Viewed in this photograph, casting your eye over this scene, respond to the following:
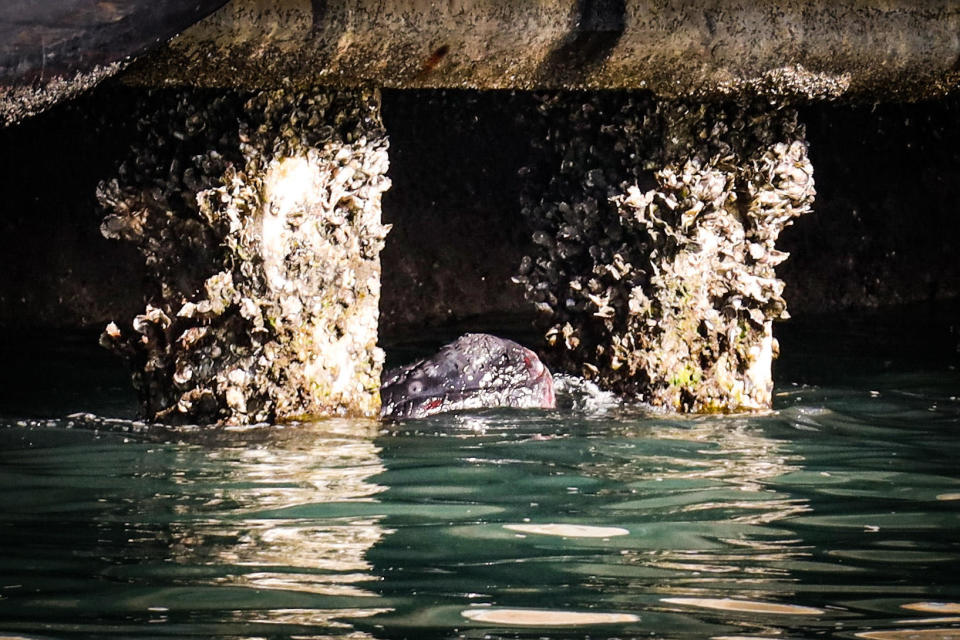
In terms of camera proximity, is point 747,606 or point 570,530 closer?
point 747,606

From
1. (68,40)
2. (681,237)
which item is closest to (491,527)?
(68,40)

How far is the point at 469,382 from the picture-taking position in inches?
233

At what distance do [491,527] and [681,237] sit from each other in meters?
2.25

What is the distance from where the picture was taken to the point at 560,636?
2.63 metres

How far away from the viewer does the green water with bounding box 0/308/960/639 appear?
2.77m

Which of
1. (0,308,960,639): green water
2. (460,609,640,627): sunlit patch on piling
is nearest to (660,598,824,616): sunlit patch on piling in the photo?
(0,308,960,639): green water

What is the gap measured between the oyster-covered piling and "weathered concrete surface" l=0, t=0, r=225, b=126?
2.26m

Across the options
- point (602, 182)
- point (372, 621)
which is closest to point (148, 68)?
point (602, 182)

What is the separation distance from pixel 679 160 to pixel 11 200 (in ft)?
19.2

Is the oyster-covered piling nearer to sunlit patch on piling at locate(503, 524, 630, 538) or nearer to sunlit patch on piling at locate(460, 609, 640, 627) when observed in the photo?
Answer: sunlit patch on piling at locate(503, 524, 630, 538)

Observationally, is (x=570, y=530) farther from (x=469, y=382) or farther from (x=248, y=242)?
(x=469, y=382)

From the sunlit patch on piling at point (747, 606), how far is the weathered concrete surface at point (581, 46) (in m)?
2.38

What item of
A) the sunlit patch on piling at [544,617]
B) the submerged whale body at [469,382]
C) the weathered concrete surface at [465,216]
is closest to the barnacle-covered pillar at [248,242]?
the submerged whale body at [469,382]

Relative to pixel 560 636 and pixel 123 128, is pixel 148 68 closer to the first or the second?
pixel 560 636
